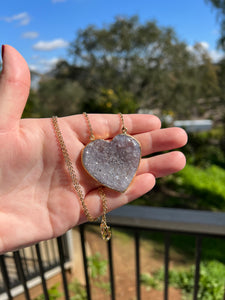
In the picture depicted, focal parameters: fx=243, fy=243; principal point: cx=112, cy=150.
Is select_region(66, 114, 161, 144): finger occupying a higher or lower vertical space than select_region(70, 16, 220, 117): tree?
lower

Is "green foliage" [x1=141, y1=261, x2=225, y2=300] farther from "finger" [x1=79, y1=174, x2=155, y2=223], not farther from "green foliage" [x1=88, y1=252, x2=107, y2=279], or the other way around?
"finger" [x1=79, y1=174, x2=155, y2=223]

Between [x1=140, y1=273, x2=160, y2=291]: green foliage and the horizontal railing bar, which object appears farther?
[x1=140, y1=273, x2=160, y2=291]: green foliage

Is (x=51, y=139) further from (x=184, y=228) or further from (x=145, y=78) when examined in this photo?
(x=145, y=78)

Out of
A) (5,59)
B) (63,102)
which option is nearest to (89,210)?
(5,59)

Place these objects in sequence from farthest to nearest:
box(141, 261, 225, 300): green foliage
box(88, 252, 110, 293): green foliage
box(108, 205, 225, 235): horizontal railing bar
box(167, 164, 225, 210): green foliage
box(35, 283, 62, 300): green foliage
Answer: box(167, 164, 225, 210): green foliage → box(88, 252, 110, 293): green foliage → box(35, 283, 62, 300): green foliage → box(141, 261, 225, 300): green foliage → box(108, 205, 225, 235): horizontal railing bar

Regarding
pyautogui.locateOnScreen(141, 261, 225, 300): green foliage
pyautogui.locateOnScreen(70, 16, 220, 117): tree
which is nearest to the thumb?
pyautogui.locateOnScreen(141, 261, 225, 300): green foliage

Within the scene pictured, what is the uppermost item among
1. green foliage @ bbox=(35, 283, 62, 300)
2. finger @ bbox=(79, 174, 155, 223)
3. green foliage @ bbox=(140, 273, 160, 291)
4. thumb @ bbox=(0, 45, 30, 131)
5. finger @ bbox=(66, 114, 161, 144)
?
thumb @ bbox=(0, 45, 30, 131)

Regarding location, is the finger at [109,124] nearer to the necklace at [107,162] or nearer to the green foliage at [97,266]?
the necklace at [107,162]

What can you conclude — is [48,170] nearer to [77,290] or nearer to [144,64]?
[77,290]

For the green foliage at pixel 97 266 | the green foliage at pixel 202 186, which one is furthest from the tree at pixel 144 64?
the green foliage at pixel 97 266
